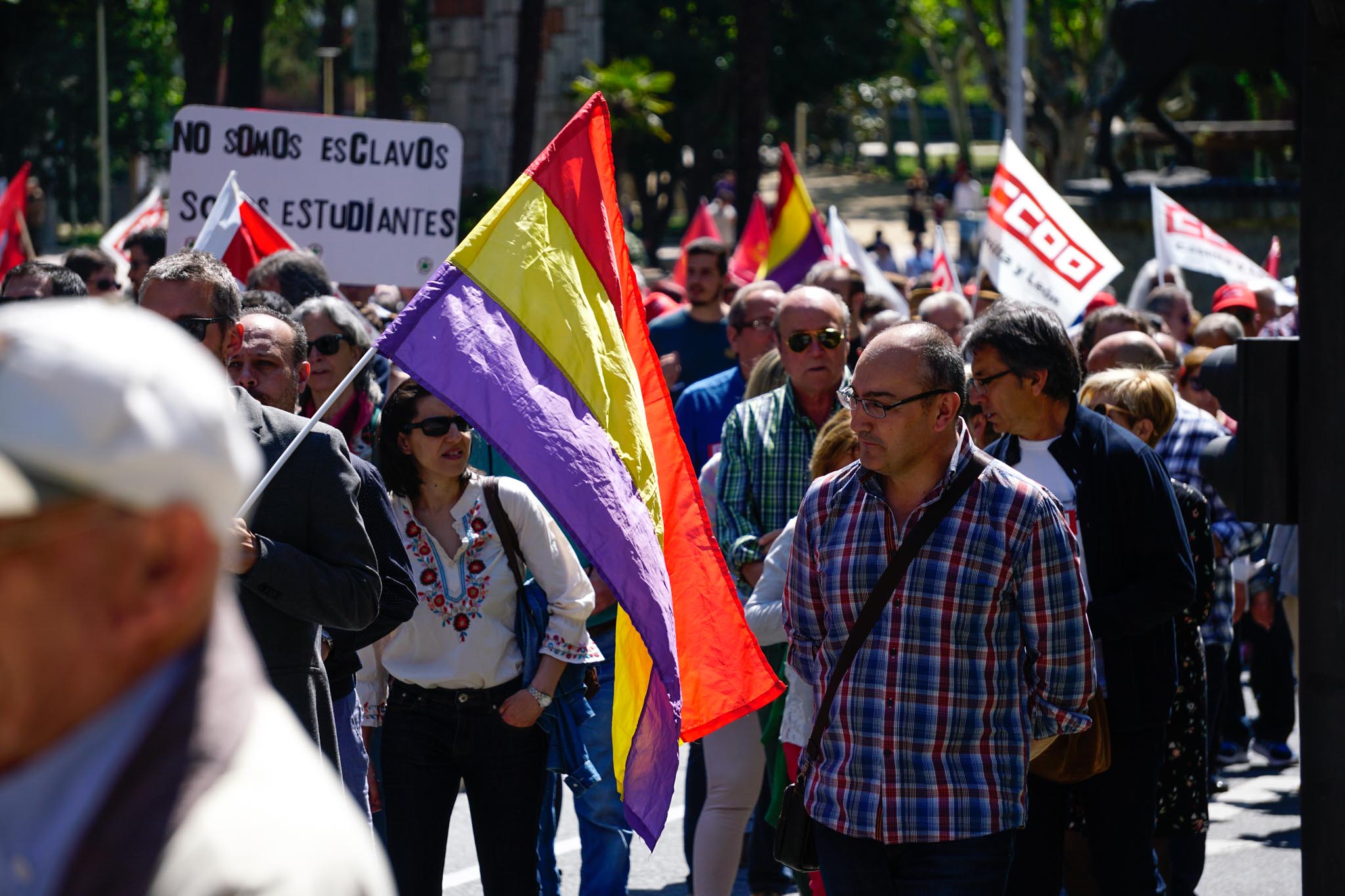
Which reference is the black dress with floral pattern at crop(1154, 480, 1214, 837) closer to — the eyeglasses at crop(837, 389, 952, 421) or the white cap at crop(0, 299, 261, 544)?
the eyeglasses at crop(837, 389, 952, 421)

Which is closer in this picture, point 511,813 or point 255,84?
point 511,813

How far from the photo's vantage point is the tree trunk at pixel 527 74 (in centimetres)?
2402

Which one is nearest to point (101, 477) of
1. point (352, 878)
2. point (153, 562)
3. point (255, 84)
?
point (153, 562)

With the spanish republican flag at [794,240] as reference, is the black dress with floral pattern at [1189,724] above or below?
below

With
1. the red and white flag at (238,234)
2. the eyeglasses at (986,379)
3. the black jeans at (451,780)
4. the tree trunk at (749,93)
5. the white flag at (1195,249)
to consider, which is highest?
the tree trunk at (749,93)

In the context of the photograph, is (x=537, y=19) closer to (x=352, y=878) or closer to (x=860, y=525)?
(x=860, y=525)

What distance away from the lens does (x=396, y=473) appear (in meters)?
4.83

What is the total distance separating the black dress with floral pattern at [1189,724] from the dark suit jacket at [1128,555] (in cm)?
50

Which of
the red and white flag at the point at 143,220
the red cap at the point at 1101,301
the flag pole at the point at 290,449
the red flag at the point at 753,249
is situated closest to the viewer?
the flag pole at the point at 290,449

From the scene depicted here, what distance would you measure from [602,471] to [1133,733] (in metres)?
1.68

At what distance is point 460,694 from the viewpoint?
15.4 feet

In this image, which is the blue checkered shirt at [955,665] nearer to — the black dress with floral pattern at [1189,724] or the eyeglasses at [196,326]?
the black dress with floral pattern at [1189,724]

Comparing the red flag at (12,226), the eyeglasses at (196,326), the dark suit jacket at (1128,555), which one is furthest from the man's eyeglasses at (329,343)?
the red flag at (12,226)

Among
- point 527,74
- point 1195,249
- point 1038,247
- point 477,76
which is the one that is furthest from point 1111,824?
point 477,76
